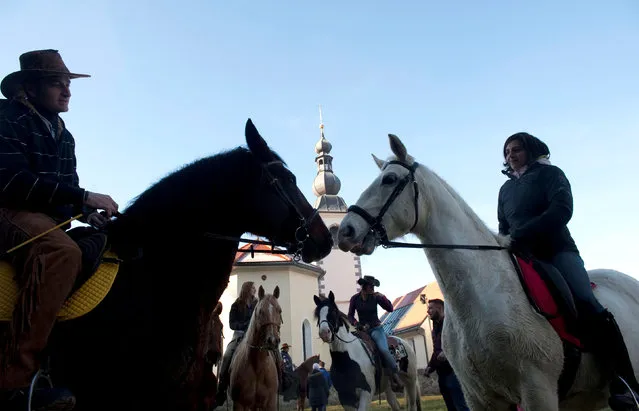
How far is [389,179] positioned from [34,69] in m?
3.00

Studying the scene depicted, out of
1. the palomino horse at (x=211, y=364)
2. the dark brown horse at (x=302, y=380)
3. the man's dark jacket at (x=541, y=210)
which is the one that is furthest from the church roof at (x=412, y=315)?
the man's dark jacket at (x=541, y=210)

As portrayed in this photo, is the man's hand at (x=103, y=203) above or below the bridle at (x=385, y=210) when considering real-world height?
below

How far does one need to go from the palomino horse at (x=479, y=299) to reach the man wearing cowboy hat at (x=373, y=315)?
6423 millimetres

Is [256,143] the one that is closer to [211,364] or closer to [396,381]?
[211,364]

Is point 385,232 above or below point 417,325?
below

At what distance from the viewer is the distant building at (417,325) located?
5200cm

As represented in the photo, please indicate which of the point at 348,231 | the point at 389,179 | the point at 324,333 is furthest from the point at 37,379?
the point at 324,333

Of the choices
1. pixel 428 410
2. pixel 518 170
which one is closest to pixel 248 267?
pixel 428 410

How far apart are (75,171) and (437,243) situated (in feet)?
10.3

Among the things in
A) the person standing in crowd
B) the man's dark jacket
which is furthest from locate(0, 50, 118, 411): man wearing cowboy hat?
the person standing in crowd

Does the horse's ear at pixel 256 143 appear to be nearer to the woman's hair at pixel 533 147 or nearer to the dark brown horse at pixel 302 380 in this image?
the woman's hair at pixel 533 147

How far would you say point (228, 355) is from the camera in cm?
970

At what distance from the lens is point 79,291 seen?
266cm

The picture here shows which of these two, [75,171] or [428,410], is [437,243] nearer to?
[75,171]
